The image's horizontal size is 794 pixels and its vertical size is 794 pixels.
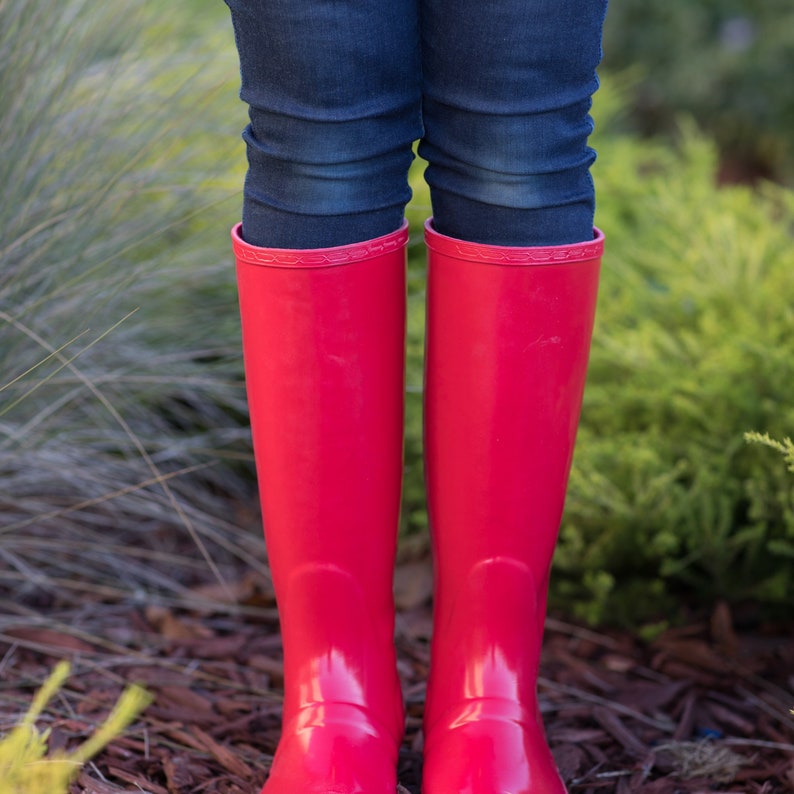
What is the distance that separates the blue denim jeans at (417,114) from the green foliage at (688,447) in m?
0.53

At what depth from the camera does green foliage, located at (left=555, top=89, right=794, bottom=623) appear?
4.08 feet

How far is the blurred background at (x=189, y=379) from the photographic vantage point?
1180mm

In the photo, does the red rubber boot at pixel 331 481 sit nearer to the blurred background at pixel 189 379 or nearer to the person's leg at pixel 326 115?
the person's leg at pixel 326 115

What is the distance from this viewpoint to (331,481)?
2.81 ft

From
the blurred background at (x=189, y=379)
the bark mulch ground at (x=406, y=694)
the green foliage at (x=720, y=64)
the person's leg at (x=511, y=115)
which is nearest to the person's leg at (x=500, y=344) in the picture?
the person's leg at (x=511, y=115)

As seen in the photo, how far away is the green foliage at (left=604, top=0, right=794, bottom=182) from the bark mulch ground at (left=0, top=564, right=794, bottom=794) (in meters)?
3.34

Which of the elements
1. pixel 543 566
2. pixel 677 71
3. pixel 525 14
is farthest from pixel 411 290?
pixel 677 71

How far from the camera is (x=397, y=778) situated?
2.99 feet

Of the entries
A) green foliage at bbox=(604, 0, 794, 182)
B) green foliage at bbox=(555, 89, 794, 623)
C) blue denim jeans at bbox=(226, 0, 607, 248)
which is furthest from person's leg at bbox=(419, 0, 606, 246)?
green foliage at bbox=(604, 0, 794, 182)

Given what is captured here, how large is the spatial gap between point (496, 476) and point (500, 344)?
121 mm

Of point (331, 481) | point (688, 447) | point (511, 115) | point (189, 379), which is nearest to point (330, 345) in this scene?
point (331, 481)

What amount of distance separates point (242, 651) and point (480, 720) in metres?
0.43

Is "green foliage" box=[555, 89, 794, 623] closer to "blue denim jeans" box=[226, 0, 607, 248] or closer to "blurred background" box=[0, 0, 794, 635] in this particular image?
"blurred background" box=[0, 0, 794, 635]

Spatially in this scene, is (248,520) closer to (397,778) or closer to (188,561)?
(188,561)
